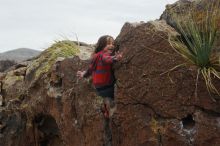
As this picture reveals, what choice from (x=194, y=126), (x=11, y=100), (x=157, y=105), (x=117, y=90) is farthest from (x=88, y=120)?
(x=11, y=100)

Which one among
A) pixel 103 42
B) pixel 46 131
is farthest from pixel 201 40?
pixel 46 131

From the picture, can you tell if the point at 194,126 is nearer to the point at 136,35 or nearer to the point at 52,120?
the point at 136,35

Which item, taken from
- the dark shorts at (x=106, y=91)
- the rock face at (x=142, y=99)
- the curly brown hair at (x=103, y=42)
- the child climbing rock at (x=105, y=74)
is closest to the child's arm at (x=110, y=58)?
the child climbing rock at (x=105, y=74)

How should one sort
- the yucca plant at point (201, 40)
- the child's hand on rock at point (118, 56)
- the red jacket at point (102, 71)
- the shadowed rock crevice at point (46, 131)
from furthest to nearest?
the shadowed rock crevice at point (46, 131), the red jacket at point (102, 71), the child's hand on rock at point (118, 56), the yucca plant at point (201, 40)

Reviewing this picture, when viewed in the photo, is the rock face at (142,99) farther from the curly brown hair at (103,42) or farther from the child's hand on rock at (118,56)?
the curly brown hair at (103,42)

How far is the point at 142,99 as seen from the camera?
8289 mm

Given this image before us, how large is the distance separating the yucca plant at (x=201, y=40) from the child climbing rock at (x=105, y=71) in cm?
123

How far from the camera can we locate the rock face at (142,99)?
771 cm

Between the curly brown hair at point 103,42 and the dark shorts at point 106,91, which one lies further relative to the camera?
the dark shorts at point 106,91

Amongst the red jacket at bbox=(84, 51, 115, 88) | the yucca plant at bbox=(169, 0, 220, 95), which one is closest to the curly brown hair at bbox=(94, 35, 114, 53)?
the red jacket at bbox=(84, 51, 115, 88)

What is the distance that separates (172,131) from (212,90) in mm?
943

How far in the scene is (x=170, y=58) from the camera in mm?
8031

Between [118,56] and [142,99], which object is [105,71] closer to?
[118,56]

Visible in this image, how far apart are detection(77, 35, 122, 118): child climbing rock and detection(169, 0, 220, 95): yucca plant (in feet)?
4.03
